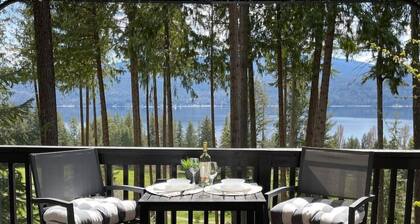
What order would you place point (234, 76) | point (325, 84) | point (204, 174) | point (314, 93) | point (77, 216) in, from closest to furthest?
point (77, 216) → point (204, 174) → point (234, 76) → point (325, 84) → point (314, 93)

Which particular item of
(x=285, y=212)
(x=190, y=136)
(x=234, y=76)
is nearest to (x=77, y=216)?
(x=285, y=212)

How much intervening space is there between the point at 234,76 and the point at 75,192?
21.8ft

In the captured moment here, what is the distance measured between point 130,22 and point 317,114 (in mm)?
5888

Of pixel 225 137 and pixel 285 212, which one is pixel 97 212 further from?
pixel 225 137

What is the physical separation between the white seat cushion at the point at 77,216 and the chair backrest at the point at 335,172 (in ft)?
5.14

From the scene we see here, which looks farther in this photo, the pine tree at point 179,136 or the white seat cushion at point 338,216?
the pine tree at point 179,136

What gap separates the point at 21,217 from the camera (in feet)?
29.7

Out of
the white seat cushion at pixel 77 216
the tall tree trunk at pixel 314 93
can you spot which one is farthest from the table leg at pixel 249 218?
the tall tree trunk at pixel 314 93

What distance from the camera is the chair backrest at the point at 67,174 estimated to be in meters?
3.02

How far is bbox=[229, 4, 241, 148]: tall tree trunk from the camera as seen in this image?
9.49m

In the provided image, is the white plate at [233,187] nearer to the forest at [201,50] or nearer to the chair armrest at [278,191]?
the chair armrest at [278,191]

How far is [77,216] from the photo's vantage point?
2.77 meters

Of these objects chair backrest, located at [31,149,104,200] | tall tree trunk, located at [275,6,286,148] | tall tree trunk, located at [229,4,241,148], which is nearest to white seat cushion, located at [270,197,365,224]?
chair backrest, located at [31,149,104,200]

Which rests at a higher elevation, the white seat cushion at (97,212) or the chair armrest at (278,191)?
the chair armrest at (278,191)
